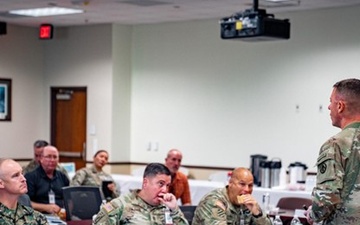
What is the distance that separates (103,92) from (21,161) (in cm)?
196

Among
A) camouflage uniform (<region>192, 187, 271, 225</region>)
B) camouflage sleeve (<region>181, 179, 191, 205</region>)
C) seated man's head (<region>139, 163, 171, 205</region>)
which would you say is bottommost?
camouflage sleeve (<region>181, 179, 191, 205</region>)

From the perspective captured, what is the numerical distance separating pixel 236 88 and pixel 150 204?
7138mm

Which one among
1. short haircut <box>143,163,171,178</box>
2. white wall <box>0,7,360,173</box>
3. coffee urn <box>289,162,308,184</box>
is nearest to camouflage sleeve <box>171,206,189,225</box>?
short haircut <box>143,163,171,178</box>

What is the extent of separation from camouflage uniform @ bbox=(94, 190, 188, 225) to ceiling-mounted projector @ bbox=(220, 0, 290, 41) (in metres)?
4.37

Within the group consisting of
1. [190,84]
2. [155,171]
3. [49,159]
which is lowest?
[49,159]

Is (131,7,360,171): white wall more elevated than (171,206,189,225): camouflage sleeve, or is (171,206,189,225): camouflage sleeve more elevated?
(131,7,360,171): white wall

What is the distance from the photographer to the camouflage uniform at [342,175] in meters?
3.92

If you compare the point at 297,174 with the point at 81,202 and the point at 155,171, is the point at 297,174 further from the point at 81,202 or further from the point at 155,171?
the point at 155,171

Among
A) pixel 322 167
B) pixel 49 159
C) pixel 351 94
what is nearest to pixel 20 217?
pixel 322 167

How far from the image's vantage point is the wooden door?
14180mm

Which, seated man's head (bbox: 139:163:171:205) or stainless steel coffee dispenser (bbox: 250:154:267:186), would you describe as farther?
stainless steel coffee dispenser (bbox: 250:154:267:186)

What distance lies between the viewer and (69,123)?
1441 centimetres

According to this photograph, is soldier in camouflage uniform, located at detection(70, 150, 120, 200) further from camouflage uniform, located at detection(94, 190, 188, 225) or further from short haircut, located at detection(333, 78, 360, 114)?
short haircut, located at detection(333, 78, 360, 114)

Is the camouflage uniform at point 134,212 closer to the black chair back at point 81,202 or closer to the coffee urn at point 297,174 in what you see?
the black chair back at point 81,202
